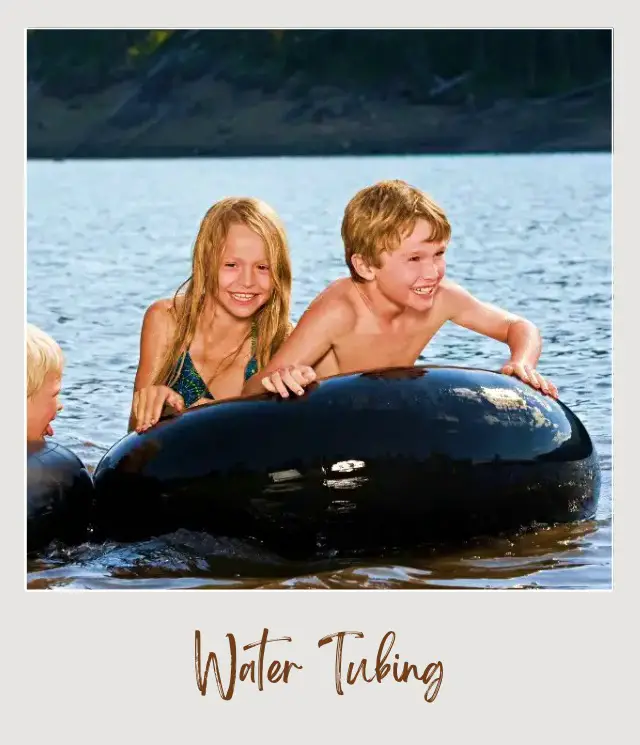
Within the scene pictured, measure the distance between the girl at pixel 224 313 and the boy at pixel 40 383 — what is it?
1.86 feet

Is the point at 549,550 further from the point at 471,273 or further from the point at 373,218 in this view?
the point at 471,273

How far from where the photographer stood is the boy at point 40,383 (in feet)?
24.4

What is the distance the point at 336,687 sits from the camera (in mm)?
6312

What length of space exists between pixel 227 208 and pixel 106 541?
1.84 meters

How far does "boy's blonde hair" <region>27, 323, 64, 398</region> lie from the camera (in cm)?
745

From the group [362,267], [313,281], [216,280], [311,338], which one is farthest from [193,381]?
[313,281]

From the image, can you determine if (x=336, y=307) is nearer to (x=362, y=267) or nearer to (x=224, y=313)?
(x=362, y=267)

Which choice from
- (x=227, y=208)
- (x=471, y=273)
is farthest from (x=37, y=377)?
(x=471, y=273)

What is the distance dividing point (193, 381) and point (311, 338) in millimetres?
896

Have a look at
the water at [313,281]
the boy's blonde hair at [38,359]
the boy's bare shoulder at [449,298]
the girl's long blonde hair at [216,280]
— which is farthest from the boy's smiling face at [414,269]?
the boy's blonde hair at [38,359]

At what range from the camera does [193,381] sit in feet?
27.8

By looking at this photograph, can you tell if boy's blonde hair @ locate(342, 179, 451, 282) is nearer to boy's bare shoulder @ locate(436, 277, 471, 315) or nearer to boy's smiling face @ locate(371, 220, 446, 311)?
boy's smiling face @ locate(371, 220, 446, 311)

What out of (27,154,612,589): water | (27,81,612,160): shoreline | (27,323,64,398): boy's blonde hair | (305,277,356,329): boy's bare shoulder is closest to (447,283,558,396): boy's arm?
(305,277,356,329): boy's bare shoulder

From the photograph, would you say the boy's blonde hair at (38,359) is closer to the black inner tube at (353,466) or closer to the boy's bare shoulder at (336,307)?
the black inner tube at (353,466)
